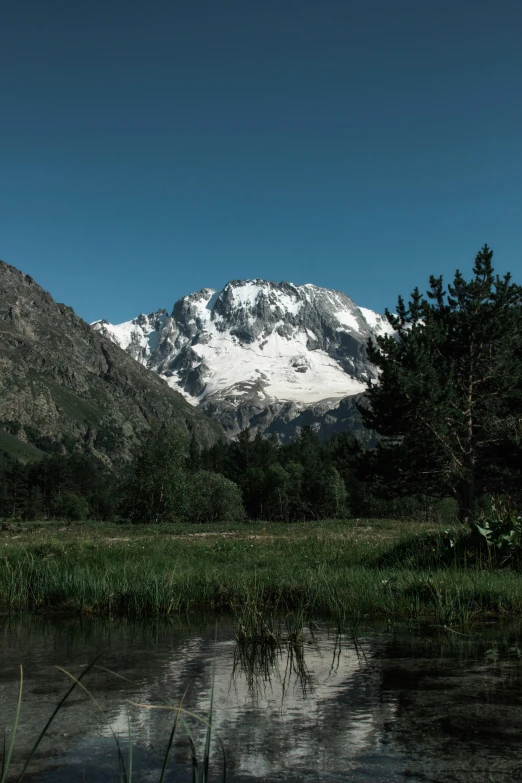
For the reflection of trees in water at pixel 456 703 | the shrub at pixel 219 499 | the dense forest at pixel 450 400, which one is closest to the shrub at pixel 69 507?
the shrub at pixel 219 499

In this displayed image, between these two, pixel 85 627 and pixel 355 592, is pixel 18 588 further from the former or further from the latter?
pixel 355 592

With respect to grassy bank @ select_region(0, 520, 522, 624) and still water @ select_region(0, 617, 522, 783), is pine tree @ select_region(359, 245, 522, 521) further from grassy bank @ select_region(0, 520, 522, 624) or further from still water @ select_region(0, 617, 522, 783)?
still water @ select_region(0, 617, 522, 783)

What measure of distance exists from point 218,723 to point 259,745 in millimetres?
774

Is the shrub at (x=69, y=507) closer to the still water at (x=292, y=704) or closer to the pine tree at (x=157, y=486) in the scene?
the pine tree at (x=157, y=486)

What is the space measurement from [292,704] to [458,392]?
35212mm

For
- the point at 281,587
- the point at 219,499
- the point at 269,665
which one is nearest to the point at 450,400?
the point at 281,587

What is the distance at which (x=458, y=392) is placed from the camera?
40.5 meters

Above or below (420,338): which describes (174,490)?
below

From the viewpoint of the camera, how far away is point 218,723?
265 inches

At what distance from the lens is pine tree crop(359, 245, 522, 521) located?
3834 cm

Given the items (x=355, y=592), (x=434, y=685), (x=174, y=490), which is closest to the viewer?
(x=434, y=685)

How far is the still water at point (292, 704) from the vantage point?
221 inches

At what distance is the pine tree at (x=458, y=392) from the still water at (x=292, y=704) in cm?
2768

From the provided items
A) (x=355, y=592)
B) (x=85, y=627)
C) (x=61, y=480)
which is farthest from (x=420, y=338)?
(x=61, y=480)
